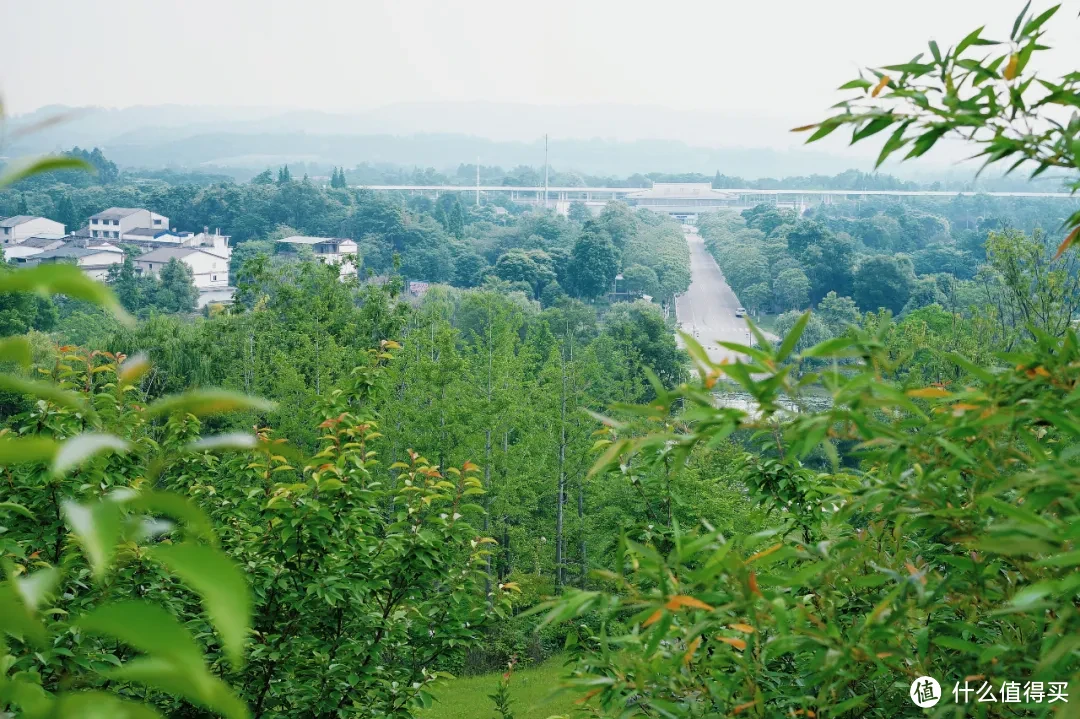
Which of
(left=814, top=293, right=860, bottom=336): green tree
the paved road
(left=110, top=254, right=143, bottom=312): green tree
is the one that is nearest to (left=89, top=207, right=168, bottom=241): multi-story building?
(left=110, top=254, right=143, bottom=312): green tree

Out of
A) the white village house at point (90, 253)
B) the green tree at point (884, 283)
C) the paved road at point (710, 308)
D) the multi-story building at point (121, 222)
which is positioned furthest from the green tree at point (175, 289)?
the green tree at point (884, 283)

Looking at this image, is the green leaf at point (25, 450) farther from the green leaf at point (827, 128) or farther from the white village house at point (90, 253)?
the white village house at point (90, 253)

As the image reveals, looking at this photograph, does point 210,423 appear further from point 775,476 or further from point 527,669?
point 775,476

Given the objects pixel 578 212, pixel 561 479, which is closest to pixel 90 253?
pixel 561 479

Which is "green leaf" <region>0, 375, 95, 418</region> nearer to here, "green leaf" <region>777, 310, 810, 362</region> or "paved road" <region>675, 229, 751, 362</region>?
"green leaf" <region>777, 310, 810, 362</region>

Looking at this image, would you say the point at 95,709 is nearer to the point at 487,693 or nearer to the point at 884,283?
the point at 487,693
